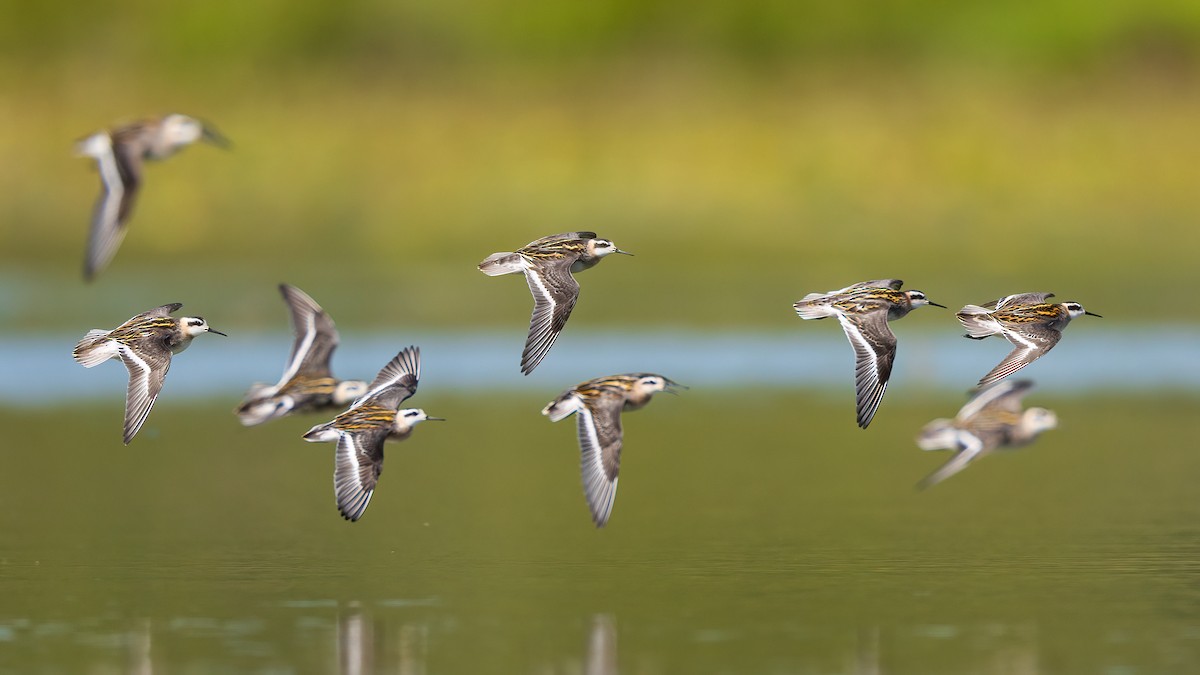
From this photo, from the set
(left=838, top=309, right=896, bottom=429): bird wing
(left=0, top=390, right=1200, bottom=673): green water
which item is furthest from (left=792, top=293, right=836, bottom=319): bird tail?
(left=0, top=390, right=1200, bottom=673): green water

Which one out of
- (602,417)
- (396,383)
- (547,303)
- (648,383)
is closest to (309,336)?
(396,383)

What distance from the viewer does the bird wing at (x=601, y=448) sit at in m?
15.3

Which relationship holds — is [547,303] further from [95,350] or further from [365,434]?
[95,350]

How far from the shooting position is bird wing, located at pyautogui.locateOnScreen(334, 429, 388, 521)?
15406mm

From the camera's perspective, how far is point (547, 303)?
15922mm

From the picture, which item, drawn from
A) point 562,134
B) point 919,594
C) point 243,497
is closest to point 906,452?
point 243,497

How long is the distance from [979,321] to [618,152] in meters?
33.8

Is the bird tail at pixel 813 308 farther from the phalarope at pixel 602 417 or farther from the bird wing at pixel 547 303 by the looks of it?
the bird wing at pixel 547 303

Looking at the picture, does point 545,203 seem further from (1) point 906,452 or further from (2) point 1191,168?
(1) point 906,452

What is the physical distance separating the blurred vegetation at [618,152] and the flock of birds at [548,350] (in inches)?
798

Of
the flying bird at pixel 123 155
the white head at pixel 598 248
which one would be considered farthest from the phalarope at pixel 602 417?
the flying bird at pixel 123 155

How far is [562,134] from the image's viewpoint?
51000 mm

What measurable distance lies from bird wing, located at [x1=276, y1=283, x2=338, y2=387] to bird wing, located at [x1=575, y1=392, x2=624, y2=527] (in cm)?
308

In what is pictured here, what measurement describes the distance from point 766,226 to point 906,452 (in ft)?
73.9
